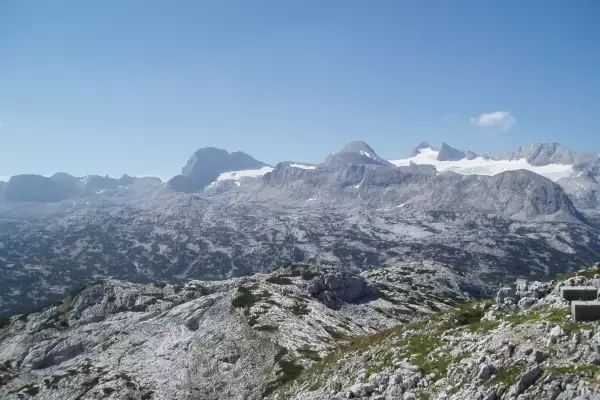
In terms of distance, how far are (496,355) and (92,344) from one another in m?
118

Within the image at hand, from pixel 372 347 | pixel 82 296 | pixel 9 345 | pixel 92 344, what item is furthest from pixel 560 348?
pixel 82 296

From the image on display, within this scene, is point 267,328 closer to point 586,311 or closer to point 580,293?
point 580,293

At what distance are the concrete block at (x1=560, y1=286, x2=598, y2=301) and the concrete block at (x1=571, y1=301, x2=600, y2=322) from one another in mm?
4992

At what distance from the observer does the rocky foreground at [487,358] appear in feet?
83.3

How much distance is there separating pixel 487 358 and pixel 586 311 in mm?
6888

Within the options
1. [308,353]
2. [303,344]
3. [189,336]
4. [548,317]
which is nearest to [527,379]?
[548,317]

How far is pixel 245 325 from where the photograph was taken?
99.5 meters

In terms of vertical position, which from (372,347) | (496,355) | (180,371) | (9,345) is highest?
(496,355)

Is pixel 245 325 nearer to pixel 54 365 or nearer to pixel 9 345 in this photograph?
pixel 54 365

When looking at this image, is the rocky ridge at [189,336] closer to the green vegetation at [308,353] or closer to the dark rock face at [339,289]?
the green vegetation at [308,353]

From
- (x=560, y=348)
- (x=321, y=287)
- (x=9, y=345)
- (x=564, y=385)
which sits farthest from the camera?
(x=321, y=287)

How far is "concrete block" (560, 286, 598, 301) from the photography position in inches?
Result: 1336

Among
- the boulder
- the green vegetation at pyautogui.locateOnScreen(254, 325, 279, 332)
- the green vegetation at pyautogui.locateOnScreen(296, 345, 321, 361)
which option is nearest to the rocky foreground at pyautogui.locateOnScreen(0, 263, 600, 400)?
the boulder

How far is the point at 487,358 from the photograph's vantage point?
29.5 meters
